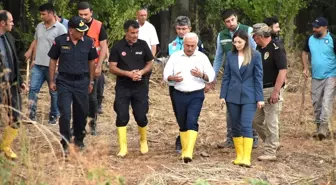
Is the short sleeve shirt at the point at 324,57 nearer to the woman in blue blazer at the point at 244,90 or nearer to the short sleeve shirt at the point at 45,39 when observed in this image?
the woman in blue blazer at the point at 244,90

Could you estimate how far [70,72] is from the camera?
10531mm

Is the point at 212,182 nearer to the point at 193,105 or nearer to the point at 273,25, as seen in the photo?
the point at 193,105

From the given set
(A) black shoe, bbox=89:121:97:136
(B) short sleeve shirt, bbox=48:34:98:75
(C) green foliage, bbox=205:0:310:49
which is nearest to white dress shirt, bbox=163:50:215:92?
(B) short sleeve shirt, bbox=48:34:98:75

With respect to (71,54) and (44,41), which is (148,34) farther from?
(71,54)

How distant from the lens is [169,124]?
46.6ft

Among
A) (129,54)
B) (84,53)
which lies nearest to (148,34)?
(129,54)

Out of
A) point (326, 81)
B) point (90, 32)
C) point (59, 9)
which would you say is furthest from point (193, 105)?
point (59, 9)

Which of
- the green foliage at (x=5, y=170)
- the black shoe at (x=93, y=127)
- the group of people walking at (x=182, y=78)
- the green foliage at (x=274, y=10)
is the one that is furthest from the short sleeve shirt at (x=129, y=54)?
the green foliage at (x=274, y=10)

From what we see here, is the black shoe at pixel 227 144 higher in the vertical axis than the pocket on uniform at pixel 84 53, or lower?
lower

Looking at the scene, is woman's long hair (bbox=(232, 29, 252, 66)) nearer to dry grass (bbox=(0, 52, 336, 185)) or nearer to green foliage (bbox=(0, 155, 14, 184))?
dry grass (bbox=(0, 52, 336, 185))

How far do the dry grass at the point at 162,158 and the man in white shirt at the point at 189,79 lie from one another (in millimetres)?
396

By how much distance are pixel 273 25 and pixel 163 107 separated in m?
4.73

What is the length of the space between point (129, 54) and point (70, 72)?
0.84 meters

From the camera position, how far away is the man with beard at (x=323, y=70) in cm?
1285
